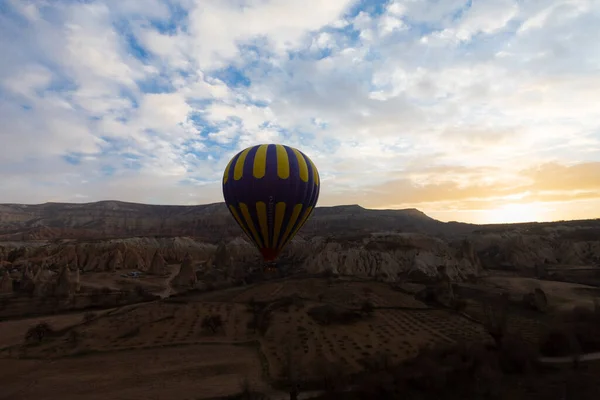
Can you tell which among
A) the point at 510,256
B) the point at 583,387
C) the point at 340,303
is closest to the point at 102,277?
the point at 340,303

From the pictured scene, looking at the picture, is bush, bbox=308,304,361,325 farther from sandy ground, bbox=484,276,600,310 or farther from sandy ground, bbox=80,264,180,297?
sandy ground, bbox=80,264,180,297

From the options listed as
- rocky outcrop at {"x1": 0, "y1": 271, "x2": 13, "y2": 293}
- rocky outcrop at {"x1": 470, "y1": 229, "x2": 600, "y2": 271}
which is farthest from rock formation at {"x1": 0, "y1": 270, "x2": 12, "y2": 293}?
rocky outcrop at {"x1": 470, "y1": 229, "x2": 600, "y2": 271}

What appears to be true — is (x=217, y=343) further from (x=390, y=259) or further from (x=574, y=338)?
(x=390, y=259)

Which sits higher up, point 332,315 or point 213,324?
point 332,315

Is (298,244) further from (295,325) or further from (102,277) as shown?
(295,325)

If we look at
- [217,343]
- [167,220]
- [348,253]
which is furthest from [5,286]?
[167,220]

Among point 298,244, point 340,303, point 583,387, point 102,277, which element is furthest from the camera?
point 298,244
